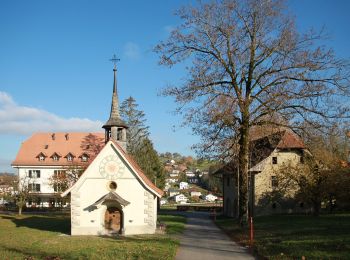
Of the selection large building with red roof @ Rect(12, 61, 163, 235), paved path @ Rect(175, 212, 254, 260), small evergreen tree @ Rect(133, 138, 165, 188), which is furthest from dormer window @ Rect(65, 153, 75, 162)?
paved path @ Rect(175, 212, 254, 260)

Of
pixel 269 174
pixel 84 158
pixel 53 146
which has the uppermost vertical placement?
pixel 53 146

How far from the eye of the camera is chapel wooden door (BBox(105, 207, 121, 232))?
26.9 metres

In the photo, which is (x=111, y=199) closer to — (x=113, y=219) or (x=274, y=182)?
(x=113, y=219)

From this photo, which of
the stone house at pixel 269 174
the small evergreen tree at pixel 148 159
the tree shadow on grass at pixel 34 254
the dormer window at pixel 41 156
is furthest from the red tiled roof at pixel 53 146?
the tree shadow on grass at pixel 34 254

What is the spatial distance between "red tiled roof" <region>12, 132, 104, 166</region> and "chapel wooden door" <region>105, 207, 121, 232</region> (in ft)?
115

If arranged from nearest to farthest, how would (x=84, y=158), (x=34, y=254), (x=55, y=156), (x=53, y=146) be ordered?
(x=34, y=254) < (x=84, y=158) < (x=55, y=156) < (x=53, y=146)

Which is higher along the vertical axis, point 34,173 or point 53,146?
point 53,146

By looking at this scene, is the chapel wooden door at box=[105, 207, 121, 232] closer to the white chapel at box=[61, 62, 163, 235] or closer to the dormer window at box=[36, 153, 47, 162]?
the white chapel at box=[61, 62, 163, 235]

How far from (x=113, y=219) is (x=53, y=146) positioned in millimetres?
40249

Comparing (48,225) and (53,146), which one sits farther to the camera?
(53,146)

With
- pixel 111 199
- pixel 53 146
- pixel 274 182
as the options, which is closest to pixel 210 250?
pixel 111 199

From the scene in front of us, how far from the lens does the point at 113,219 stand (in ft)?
88.6

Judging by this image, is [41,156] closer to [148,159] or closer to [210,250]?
[148,159]

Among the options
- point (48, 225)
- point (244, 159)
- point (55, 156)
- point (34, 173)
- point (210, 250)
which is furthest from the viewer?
point (55, 156)
